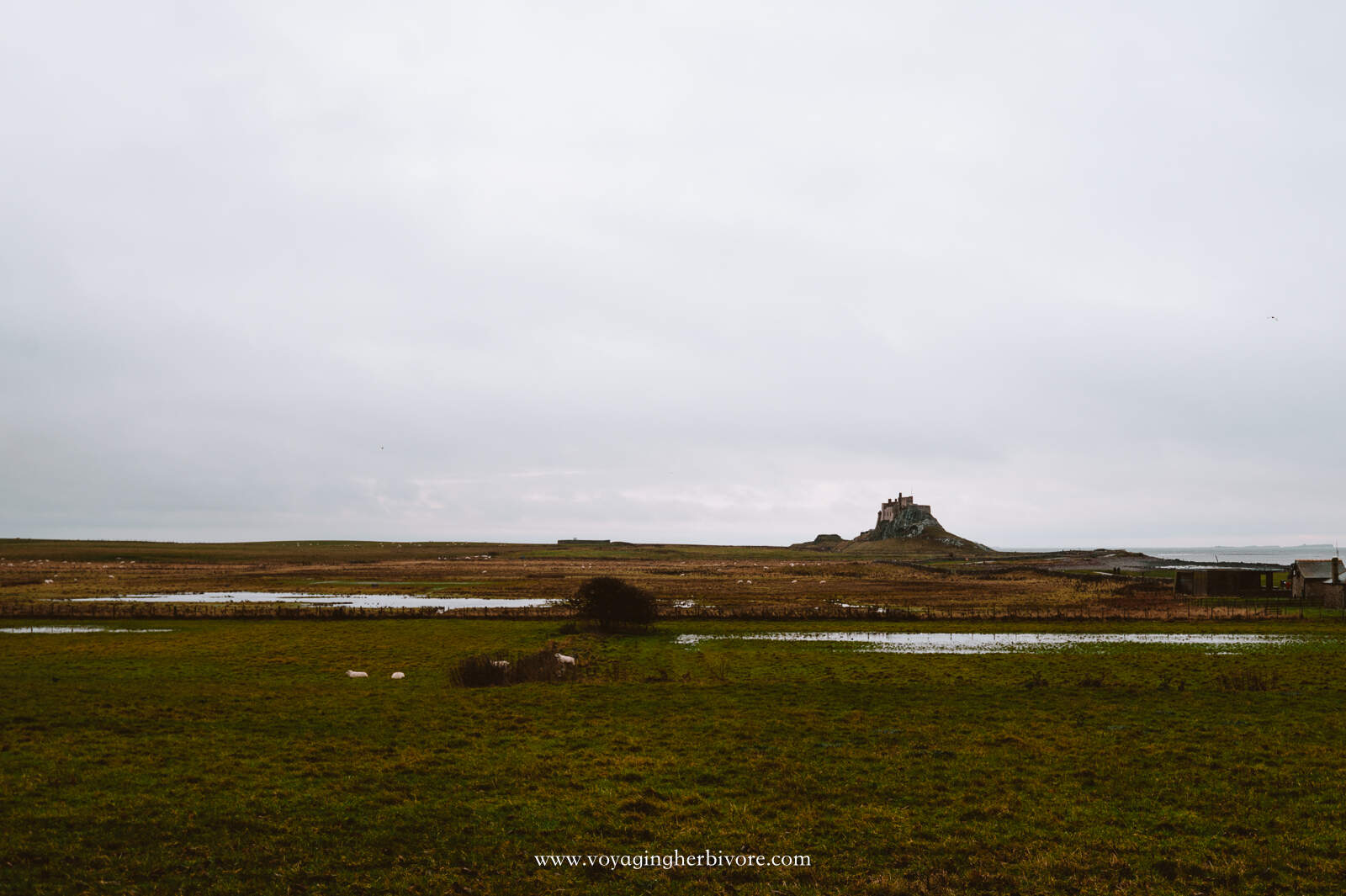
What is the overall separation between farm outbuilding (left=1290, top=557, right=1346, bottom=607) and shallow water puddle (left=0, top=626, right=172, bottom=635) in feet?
327

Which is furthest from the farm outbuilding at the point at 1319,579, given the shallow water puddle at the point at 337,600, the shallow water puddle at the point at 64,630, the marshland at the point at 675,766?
the shallow water puddle at the point at 64,630

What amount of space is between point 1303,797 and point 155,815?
24530 millimetres

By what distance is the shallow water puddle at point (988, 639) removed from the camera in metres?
40.9

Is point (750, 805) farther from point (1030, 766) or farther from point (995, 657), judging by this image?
point (995, 657)

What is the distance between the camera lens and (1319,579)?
71.9m

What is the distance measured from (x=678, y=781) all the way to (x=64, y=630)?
50.7 metres

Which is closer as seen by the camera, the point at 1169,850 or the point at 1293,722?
the point at 1169,850

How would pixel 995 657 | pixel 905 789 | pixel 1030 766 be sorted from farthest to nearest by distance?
pixel 995 657 < pixel 1030 766 < pixel 905 789

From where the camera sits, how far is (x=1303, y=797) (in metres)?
15.3

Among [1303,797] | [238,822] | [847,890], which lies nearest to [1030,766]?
[1303,797]

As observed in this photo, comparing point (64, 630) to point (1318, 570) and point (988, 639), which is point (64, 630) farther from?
point (1318, 570)

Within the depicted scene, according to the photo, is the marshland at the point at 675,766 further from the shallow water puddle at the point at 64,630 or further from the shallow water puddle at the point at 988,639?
the shallow water puddle at the point at 64,630

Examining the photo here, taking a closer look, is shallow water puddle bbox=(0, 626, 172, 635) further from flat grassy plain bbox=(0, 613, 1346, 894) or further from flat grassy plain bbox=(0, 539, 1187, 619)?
flat grassy plain bbox=(0, 613, 1346, 894)

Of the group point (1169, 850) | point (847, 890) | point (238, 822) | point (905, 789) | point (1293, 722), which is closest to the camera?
point (847, 890)
